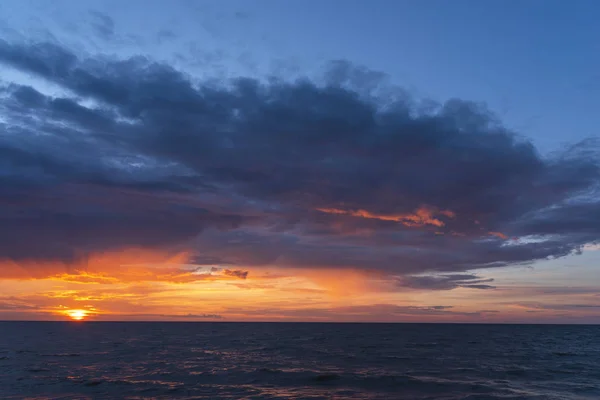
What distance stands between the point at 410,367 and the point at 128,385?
3329cm

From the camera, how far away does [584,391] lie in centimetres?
4019

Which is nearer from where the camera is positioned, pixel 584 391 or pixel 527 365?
pixel 584 391

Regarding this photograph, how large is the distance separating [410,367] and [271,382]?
20116 mm

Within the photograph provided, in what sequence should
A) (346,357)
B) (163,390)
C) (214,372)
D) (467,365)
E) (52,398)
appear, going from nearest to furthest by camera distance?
(52,398)
(163,390)
(214,372)
(467,365)
(346,357)

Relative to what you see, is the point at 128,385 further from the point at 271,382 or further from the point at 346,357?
the point at 346,357

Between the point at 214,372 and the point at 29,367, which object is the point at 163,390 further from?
the point at 29,367

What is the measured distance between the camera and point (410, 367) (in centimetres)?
5472

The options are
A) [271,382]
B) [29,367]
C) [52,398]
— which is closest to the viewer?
[52,398]

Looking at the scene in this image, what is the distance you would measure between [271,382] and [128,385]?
44.9ft

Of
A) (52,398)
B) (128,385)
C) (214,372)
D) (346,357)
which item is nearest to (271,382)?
(214,372)

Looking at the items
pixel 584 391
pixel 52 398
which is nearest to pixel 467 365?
pixel 584 391

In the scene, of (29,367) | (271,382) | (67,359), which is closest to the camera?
(271,382)

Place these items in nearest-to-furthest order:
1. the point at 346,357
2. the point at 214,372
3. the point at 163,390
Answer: the point at 163,390 → the point at 214,372 → the point at 346,357

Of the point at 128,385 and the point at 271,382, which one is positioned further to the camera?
the point at 271,382
